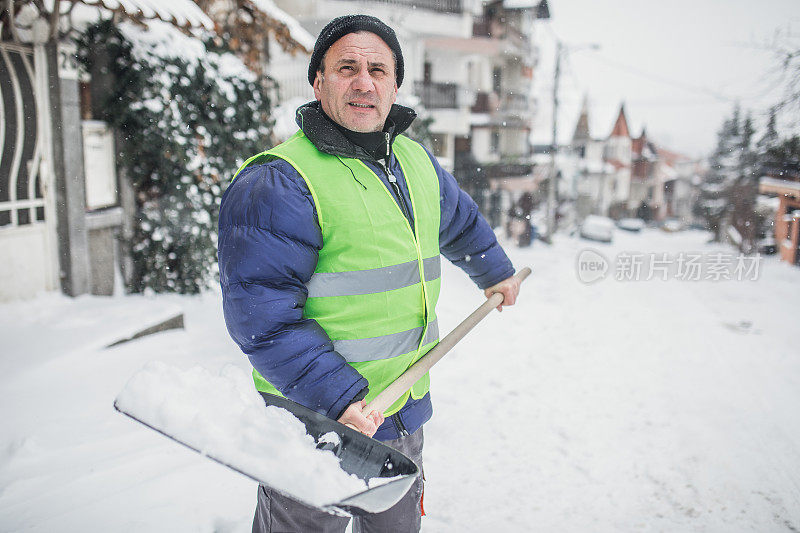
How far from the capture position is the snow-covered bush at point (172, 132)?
4926mm

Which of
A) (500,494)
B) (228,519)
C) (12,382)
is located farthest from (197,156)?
A: (500,494)

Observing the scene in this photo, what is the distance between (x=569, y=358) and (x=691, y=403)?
1192 millimetres

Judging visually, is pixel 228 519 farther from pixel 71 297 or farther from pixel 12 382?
pixel 71 297

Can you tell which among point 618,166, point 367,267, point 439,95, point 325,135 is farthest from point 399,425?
point 618,166

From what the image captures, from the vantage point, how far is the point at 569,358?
5.08m

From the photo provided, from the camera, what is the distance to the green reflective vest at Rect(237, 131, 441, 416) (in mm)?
1492

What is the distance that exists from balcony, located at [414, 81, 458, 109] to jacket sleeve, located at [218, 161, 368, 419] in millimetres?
16991

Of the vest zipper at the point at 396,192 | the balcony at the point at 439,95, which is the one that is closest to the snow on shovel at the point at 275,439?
the vest zipper at the point at 396,192

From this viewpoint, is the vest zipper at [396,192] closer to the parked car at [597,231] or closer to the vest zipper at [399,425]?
the vest zipper at [399,425]

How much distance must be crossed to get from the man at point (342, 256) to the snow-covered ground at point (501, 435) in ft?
3.51

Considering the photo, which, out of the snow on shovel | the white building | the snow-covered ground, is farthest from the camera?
the white building

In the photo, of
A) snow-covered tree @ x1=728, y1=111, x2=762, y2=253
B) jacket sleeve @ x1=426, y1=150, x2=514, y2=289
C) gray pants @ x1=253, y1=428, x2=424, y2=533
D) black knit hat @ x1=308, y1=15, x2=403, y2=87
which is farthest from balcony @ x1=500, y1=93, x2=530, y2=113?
gray pants @ x1=253, y1=428, x2=424, y2=533

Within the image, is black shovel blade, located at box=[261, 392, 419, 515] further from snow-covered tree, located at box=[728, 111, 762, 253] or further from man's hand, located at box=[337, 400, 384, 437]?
snow-covered tree, located at box=[728, 111, 762, 253]

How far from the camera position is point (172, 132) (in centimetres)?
502
